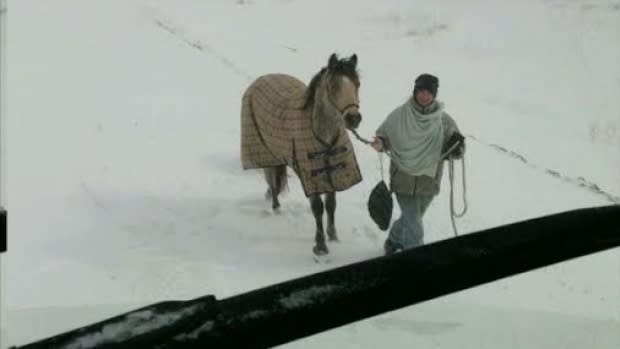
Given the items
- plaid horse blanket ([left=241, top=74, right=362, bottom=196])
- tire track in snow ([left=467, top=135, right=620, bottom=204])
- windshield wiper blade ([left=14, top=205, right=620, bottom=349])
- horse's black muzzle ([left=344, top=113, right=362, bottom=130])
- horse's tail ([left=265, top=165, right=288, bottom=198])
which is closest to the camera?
windshield wiper blade ([left=14, top=205, right=620, bottom=349])

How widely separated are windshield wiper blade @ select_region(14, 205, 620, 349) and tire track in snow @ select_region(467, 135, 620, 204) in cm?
300

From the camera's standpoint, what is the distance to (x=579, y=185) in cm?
326

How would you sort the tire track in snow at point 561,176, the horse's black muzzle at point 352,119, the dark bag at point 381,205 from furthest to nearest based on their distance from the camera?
the tire track in snow at point 561,176
the dark bag at point 381,205
the horse's black muzzle at point 352,119

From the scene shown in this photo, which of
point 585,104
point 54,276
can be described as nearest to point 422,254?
point 54,276

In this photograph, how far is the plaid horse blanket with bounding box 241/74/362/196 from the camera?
283cm

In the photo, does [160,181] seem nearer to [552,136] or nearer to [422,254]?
[552,136]

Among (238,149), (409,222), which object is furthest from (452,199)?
(238,149)

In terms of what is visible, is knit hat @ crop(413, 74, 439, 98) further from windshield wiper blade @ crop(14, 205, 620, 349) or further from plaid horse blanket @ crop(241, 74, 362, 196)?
windshield wiper blade @ crop(14, 205, 620, 349)

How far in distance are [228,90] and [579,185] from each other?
148 cm

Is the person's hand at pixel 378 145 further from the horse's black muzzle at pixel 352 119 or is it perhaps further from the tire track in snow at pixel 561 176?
the tire track in snow at pixel 561 176

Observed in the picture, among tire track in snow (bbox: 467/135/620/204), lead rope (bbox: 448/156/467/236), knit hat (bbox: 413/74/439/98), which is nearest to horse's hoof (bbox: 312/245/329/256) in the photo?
lead rope (bbox: 448/156/467/236)

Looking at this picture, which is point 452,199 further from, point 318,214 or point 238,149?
point 238,149

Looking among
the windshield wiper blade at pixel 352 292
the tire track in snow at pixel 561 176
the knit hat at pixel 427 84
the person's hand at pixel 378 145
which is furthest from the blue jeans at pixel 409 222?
the windshield wiper blade at pixel 352 292

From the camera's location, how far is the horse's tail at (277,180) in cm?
312
